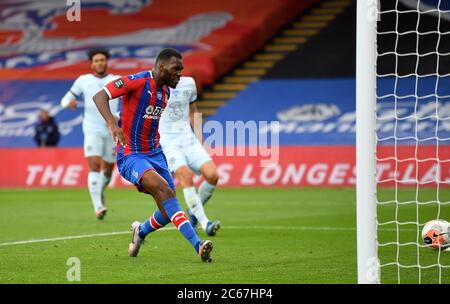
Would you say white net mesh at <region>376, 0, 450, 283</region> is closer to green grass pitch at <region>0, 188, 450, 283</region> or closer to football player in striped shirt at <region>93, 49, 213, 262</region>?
Answer: green grass pitch at <region>0, 188, 450, 283</region>

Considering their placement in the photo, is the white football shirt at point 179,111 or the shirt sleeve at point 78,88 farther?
the shirt sleeve at point 78,88

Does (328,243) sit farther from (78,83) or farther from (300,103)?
(300,103)

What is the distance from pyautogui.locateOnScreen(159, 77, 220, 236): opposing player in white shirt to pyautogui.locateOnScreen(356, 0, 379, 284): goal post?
14.6ft

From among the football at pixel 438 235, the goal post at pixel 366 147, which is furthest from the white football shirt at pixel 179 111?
the goal post at pixel 366 147

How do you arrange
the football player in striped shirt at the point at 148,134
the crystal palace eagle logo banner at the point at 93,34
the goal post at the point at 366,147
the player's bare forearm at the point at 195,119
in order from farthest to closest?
the crystal palace eagle logo banner at the point at 93,34 → the player's bare forearm at the point at 195,119 → the football player in striped shirt at the point at 148,134 → the goal post at the point at 366,147

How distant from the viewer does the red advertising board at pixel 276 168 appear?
19.6 meters

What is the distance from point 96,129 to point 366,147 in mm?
7494

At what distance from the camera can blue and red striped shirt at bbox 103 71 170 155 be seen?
26.8 feet

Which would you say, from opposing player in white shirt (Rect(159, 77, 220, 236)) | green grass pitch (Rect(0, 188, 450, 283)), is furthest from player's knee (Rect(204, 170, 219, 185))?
green grass pitch (Rect(0, 188, 450, 283))

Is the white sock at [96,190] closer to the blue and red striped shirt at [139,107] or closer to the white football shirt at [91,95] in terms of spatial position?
the white football shirt at [91,95]

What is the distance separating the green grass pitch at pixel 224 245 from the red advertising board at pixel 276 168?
98.5 inches

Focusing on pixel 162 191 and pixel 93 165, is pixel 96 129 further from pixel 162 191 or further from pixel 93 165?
pixel 162 191

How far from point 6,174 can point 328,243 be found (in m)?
13.4
